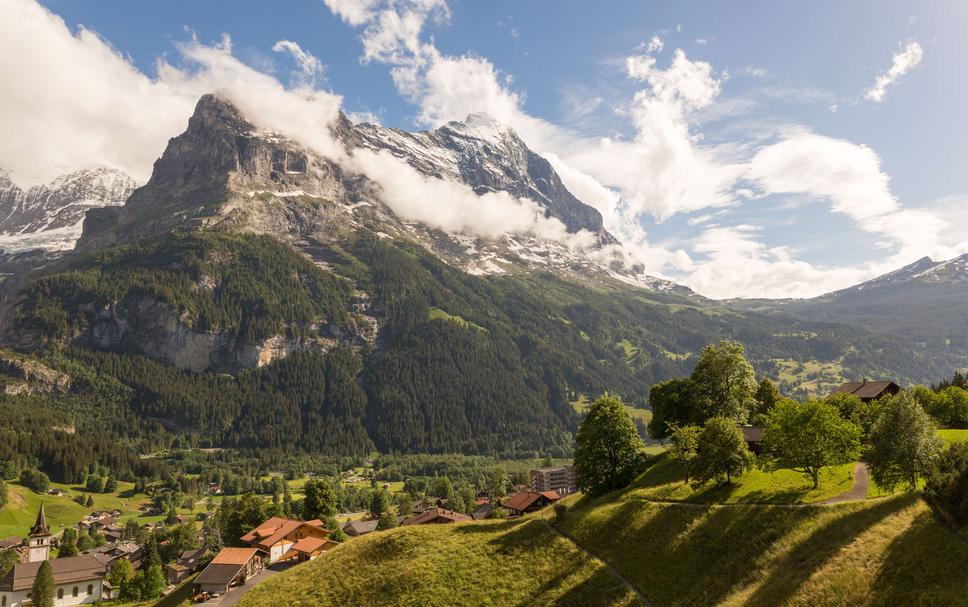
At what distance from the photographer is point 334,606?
56.3 m

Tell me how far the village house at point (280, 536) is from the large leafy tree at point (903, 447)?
2931 inches

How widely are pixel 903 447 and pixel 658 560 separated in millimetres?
22093

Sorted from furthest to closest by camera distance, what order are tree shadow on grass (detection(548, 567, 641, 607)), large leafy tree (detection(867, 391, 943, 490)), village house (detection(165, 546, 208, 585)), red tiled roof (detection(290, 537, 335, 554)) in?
village house (detection(165, 546, 208, 585)), red tiled roof (detection(290, 537, 335, 554)), tree shadow on grass (detection(548, 567, 641, 607)), large leafy tree (detection(867, 391, 943, 490))

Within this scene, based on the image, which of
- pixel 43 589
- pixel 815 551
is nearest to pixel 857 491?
pixel 815 551

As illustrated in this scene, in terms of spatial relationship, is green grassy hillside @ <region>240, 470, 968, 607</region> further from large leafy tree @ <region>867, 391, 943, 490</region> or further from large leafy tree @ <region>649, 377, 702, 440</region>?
large leafy tree @ <region>649, 377, 702, 440</region>

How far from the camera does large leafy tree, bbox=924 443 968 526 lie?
119 ft

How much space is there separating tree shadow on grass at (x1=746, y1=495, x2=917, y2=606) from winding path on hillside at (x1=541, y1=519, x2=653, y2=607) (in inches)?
382

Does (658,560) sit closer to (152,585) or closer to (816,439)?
(816,439)

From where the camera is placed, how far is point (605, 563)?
5216cm

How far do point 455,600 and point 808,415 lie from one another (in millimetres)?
38423

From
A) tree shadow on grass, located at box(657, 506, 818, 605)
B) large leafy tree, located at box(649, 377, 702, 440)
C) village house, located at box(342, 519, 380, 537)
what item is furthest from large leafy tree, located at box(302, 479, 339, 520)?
tree shadow on grass, located at box(657, 506, 818, 605)

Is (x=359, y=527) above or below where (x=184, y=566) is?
above

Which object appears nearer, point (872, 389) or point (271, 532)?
point (872, 389)

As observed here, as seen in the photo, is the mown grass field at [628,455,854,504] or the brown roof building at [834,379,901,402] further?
the brown roof building at [834,379,901,402]
